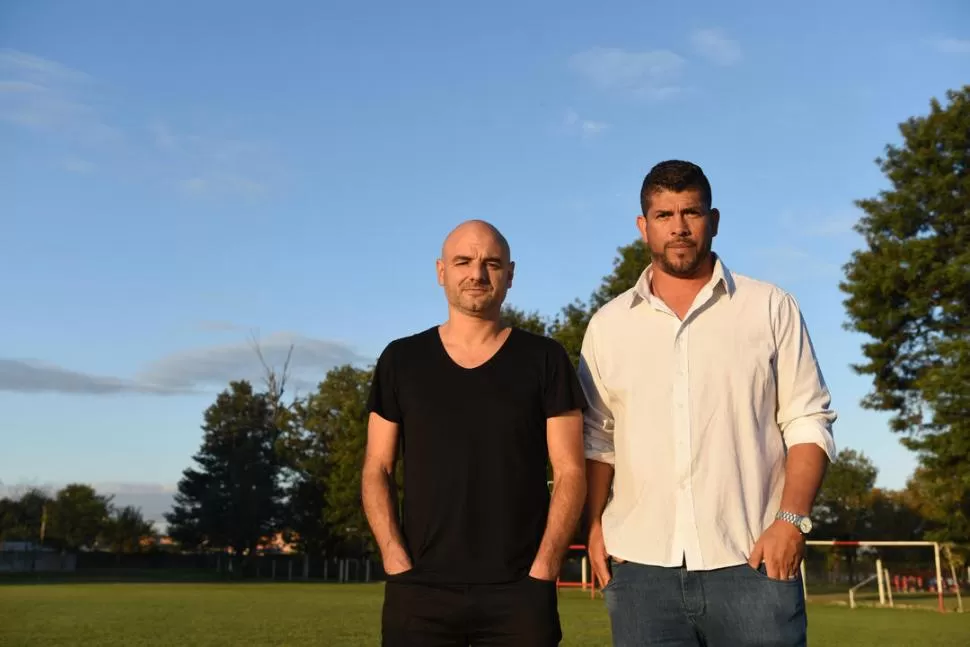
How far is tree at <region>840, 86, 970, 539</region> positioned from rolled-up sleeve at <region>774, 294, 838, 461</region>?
1311 inches

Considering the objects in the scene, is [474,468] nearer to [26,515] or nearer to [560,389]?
[560,389]

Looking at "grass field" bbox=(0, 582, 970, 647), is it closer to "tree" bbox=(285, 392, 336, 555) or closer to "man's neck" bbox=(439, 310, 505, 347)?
"man's neck" bbox=(439, 310, 505, 347)

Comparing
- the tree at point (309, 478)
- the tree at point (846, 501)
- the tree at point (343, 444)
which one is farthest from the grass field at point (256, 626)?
the tree at point (846, 501)

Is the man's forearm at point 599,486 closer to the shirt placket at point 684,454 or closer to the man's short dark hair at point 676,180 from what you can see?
the shirt placket at point 684,454

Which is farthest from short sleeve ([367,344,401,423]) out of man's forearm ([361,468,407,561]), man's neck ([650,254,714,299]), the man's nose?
the man's nose

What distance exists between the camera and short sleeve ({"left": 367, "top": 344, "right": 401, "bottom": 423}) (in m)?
3.97

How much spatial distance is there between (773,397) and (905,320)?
36.6 m

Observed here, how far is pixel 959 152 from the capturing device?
120 feet

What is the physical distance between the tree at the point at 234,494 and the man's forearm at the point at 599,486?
7589 centimetres

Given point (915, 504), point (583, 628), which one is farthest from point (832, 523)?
point (583, 628)

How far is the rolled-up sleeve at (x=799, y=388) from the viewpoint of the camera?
355cm

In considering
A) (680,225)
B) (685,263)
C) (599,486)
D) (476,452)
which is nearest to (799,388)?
(685,263)

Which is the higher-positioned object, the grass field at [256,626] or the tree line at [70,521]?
the tree line at [70,521]

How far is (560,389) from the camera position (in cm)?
384
